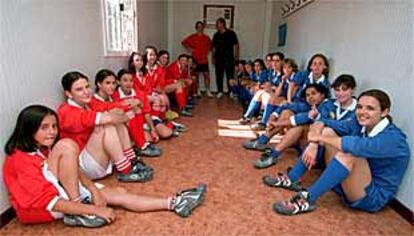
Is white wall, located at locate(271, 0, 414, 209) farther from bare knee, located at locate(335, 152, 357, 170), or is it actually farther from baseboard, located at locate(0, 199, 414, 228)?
bare knee, located at locate(335, 152, 357, 170)

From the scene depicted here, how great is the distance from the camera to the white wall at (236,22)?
6.96 m

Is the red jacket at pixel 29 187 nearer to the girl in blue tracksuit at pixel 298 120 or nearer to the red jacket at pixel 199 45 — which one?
the girl in blue tracksuit at pixel 298 120

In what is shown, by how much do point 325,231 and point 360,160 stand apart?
1.45 ft

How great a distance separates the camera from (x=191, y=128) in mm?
4137

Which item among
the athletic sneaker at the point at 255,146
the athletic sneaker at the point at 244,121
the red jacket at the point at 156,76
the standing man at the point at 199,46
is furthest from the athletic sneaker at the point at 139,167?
the standing man at the point at 199,46

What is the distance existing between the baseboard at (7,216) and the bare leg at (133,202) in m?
0.50

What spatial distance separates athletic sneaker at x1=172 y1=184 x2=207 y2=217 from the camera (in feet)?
6.61

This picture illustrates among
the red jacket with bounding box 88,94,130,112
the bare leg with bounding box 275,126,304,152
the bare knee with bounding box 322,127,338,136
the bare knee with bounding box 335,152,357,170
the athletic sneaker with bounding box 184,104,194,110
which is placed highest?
the red jacket with bounding box 88,94,130,112

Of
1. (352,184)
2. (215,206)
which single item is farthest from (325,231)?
(215,206)

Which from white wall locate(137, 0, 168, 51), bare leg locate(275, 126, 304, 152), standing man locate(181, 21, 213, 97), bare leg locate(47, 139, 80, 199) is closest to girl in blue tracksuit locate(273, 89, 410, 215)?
bare leg locate(275, 126, 304, 152)

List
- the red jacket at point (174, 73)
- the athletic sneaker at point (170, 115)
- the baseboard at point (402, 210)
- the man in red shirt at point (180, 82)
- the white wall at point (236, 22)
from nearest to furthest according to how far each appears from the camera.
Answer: the baseboard at point (402, 210), the athletic sneaker at point (170, 115), the man in red shirt at point (180, 82), the red jacket at point (174, 73), the white wall at point (236, 22)

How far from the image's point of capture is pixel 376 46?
2.43 m

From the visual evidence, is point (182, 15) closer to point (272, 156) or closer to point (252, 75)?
point (252, 75)

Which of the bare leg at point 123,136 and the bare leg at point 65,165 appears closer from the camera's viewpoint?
the bare leg at point 65,165
